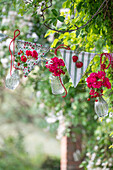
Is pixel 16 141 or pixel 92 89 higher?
pixel 92 89

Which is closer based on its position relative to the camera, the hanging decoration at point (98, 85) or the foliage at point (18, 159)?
the hanging decoration at point (98, 85)

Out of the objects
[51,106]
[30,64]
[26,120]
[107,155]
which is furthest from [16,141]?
[30,64]

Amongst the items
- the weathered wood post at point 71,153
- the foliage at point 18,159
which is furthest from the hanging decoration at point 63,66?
the foliage at point 18,159

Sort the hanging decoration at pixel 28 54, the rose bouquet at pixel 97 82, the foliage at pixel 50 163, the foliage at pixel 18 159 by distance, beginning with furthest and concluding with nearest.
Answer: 1. the foliage at pixel 50 163
2. the foliage at pixel 18 159
3. the hanging decoration at pixel 28 54
4. the rose bouquet at pixel 97 82

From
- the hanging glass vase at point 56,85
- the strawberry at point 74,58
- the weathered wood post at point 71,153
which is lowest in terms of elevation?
the weathered wood post at point 71,153

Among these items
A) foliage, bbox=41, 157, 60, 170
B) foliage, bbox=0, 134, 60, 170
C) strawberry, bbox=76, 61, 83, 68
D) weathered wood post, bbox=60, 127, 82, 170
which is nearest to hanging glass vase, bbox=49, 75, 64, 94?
strawberry, bbox=76, 61, 83, 68

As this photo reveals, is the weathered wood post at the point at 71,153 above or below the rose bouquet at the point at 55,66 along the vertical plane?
below

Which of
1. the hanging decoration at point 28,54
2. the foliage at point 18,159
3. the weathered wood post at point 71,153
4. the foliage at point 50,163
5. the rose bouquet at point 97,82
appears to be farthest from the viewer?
the foliage at point 50,163

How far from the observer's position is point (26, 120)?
559cm

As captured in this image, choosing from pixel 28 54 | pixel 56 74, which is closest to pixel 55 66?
pixel 56 74

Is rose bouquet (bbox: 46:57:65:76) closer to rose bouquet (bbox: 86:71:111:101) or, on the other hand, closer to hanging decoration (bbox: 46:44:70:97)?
hanging decoration (bbox: 46:44:70:97)

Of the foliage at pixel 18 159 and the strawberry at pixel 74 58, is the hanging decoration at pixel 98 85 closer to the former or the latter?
the strawberry at pixel 74 58

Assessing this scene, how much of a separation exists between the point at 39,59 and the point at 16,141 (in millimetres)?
3857

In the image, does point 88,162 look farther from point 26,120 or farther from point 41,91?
point 26,120
